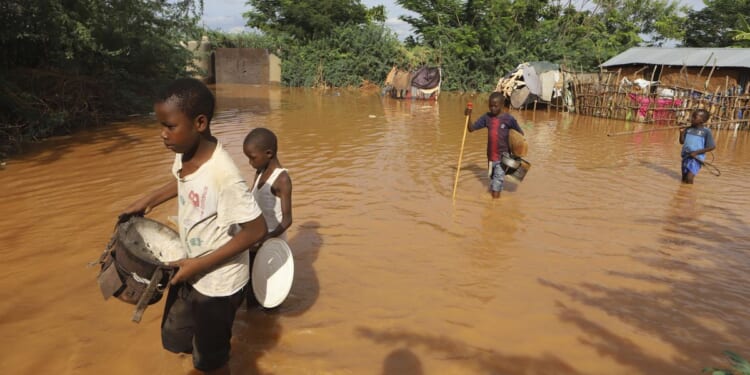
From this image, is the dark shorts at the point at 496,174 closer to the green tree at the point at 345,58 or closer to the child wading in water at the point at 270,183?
the child wading in water at the point at 270,183

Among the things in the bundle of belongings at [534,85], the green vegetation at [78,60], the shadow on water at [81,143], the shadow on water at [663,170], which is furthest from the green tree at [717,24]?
the shadow on water at [81,143]

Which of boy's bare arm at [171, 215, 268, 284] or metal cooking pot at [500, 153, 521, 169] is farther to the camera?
metal cooking pot at [500, 153, 521, 169]

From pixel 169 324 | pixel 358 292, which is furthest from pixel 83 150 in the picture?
pixel 169 324

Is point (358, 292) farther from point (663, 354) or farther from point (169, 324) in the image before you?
point (663, 354)

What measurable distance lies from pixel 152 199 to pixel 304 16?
92.3ft

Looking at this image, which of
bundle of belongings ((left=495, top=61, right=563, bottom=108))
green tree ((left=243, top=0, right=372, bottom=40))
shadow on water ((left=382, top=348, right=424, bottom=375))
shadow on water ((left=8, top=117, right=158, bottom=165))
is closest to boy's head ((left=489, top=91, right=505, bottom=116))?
shadow on water ((left=382, top=348, right=424, bottom=375))

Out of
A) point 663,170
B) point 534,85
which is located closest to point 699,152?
point 663,170

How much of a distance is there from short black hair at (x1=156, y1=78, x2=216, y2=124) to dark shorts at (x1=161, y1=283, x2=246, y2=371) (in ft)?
2.60

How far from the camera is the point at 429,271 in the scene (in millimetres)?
4121

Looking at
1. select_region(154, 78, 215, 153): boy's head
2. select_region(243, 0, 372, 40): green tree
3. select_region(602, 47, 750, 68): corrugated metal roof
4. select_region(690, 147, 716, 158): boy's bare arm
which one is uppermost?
select_region(243, 0, 372, 40): green tree

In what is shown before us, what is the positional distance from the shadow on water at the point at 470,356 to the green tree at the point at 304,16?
89.4ft

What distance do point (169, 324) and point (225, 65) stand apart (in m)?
27.9

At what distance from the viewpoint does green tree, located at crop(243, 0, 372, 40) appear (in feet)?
92.3

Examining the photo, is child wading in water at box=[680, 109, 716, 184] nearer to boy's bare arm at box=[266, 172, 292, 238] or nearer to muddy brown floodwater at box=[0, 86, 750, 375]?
muddy brown floodwater at box=[0, 86, 750, 375]
